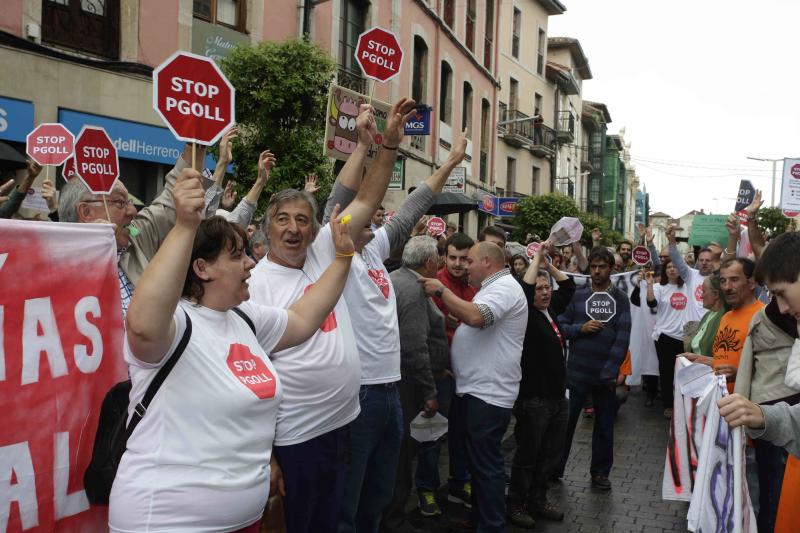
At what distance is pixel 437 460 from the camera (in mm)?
5859

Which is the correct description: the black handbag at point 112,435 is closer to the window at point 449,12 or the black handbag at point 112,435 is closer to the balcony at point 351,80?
the balcony at point 351,80

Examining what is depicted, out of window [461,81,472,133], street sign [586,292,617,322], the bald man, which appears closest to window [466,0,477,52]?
window [461,81,472,133]

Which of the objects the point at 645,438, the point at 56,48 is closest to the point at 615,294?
the point at 645,438

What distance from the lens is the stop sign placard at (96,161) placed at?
4.49 m

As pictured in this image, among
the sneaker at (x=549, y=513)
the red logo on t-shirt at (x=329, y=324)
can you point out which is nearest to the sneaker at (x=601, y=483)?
the sneaker at (x=549, y=513)

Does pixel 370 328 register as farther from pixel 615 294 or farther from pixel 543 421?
pixel 615 294

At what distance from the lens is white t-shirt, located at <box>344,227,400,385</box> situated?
3.93 meters

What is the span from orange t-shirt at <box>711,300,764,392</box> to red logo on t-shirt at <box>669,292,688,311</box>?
4703mm

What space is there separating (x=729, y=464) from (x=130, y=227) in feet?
9.75

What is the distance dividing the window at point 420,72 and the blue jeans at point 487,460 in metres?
18.3

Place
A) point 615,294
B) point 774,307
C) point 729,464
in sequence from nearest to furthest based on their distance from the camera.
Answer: point 729,464 → point 774,307 → point 615,294

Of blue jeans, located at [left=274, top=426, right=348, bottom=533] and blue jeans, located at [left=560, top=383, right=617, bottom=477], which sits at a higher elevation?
blue jeans, located at [left=274, top=426, right=348, bottom=533]

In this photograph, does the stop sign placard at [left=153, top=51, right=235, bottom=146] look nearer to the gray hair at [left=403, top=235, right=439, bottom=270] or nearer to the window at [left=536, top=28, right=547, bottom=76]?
the gray hair at [left=403, top=235, right=439, bottom=270]

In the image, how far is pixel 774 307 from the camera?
4121 mm
